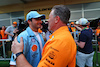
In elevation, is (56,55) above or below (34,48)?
above

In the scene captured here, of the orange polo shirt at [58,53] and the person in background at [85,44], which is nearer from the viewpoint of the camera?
the orange polo shirt at [58,53]

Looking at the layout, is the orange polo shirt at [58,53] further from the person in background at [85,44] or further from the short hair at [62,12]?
the person in background at [85,44]

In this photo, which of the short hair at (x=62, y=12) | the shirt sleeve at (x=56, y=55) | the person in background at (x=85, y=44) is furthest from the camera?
the person in background at (x=85, y=44)

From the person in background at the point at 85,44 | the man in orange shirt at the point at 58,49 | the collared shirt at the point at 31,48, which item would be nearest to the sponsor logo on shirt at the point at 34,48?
the collared shirt at the point at 31,48

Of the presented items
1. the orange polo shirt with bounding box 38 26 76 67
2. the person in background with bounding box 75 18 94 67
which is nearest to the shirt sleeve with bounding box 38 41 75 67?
the orange polo shirt with bounding box 38 26 76 67

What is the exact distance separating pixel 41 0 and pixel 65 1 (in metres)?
3.48

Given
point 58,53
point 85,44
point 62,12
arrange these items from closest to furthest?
point 58,53
point 62,12
point 85,44

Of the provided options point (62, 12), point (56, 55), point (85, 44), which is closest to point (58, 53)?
point (56, 55)

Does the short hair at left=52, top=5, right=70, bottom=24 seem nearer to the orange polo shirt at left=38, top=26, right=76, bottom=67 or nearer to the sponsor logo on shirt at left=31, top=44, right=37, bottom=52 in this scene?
the orange polo shirt at left=38, top=26, right=76, bottom=67

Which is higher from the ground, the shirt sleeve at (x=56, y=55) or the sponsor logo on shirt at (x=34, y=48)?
the shirt sleeve at (x=56, y=55)

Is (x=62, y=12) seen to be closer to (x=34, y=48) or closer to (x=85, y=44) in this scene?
(x=34, y=48)

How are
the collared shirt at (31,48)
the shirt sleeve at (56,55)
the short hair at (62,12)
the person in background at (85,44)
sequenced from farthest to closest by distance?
the person in background at (85,44) < the collared shirt at (31,48) < the short hair at (62,12) < the shirt sleeve at (56,55)

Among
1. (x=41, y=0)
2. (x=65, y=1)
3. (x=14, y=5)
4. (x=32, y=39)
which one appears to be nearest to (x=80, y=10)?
(x=65, y=1)

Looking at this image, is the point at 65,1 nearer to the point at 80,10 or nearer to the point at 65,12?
the point at 80,10
